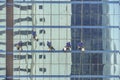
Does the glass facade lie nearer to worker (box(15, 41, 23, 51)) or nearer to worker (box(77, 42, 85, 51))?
worker (box(15, 41, 23, 51))

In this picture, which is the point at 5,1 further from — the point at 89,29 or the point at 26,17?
the point at 89,29

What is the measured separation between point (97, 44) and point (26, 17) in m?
6.51

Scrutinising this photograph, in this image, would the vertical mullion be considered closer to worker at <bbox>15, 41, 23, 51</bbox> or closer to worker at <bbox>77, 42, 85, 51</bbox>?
worker at <bbox>15, 41, 23, 51</bbox>

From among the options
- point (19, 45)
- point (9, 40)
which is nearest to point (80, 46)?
point (19, 45)

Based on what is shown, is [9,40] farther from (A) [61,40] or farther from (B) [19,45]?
(A) [61,40]

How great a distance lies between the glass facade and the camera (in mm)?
46938

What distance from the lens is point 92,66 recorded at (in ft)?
155

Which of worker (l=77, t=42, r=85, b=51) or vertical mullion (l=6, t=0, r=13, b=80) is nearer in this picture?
worker (l=77, t=42, r=85, b=51)

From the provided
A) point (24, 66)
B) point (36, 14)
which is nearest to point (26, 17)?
point (36, 14)

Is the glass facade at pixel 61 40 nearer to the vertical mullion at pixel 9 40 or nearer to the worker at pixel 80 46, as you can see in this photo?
the vertical mullion at pixel 9 40

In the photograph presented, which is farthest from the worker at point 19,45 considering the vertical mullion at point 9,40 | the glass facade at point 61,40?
the vertical mullion at point 9,40

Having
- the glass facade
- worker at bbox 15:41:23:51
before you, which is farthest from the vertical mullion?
worker at bbox 15:41:23:51

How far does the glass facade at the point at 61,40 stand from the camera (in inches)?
1848

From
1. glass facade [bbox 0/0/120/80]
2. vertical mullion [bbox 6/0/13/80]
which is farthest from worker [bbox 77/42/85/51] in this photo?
vertical mullion [bbox 6/0/13/80]
